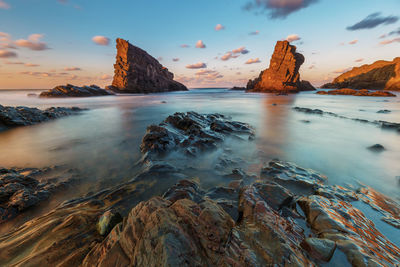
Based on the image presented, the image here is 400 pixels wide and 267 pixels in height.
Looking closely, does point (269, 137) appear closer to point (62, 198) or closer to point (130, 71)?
point (62, 198)

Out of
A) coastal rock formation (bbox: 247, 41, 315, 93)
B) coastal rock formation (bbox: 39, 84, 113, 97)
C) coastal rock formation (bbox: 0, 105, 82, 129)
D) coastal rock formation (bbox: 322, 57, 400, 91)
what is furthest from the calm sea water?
coastal rock formation (bbox: 322, 57, 400, 91)

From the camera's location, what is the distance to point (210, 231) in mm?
1503

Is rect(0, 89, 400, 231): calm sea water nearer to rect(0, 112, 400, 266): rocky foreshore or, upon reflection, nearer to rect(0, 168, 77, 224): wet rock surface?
rect(0, 168, 77, 224): wet rock surface

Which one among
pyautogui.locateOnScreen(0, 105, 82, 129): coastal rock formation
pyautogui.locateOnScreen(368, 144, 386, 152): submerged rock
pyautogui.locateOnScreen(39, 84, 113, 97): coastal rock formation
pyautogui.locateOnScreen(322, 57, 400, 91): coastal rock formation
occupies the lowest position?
pyautogui.locateOnScreen(368, 144, 386, 152): submerged rock

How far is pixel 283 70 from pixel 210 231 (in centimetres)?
7370

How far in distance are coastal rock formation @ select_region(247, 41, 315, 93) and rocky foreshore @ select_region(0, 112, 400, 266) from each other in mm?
66097

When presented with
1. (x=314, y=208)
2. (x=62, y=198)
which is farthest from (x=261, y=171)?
(x=62, y=198)

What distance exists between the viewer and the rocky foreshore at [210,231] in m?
1.33

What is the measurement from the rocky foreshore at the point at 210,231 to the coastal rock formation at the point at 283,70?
66.1 metres

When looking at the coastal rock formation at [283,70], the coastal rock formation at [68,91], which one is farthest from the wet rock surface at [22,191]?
the coastal rock formation at [283,70]

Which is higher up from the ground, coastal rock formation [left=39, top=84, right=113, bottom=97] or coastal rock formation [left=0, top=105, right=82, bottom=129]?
coastal rock formation [left=39, top=84, right=113, bottom=97]

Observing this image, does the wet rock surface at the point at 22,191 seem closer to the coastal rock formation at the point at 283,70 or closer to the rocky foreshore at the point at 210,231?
the rocky foreshore at the point at 210,231

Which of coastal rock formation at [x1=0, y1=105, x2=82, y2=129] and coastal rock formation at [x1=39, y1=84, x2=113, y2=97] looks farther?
coastal rock formation at [x1=39, y1=84, x2=113, y2=97]

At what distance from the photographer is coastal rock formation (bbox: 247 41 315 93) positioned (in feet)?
195
